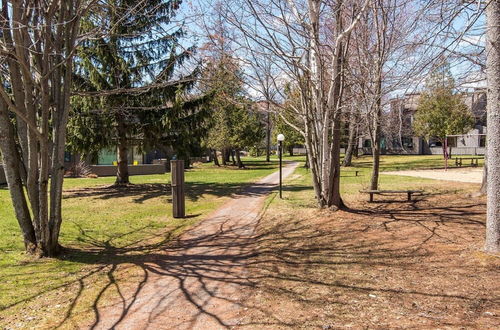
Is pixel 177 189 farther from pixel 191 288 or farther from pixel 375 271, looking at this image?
pixel 375 271

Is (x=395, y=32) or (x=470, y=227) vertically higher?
(x=395, y=32)

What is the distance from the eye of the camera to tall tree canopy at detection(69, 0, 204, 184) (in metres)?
16.1

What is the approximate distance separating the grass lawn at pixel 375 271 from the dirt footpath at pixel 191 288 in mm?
273

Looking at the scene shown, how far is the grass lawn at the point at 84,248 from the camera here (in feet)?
15.5

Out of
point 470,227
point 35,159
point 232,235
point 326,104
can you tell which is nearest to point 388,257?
point 470,227

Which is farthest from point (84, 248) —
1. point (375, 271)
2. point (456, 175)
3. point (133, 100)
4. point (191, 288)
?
point (456, 175)

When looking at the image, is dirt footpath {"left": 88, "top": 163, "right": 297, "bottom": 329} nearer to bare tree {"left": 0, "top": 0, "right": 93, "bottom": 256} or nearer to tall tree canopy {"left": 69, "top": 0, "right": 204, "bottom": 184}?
bare tree {"left": 0, "top": 0, "right": 93, "bottom": 256}

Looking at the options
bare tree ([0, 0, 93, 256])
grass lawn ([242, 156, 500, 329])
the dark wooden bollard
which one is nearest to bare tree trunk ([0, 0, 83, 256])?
bare tree ([0, 0, 93, 256])

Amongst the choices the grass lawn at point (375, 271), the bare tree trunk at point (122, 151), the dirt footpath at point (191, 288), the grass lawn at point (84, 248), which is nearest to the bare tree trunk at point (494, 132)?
the grass lawn at point (375, 271)

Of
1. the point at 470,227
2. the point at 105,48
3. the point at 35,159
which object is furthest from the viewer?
the point at 105,48

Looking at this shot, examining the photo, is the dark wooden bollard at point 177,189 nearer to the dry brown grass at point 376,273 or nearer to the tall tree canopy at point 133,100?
the dry brown grass at point 376,273

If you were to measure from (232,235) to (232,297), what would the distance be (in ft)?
11.7

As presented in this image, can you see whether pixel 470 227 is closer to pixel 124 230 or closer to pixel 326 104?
pixel 326 104

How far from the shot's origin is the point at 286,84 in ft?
37.7
